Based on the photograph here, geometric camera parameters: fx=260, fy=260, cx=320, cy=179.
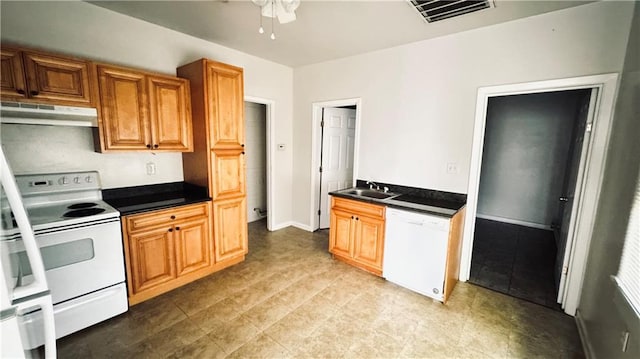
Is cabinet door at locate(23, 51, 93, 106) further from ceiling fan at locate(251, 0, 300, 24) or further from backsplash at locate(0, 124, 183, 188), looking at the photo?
ceiling fan at locate(251, 0, 300, 24)

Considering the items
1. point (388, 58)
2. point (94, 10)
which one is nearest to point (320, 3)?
point (388, 58)

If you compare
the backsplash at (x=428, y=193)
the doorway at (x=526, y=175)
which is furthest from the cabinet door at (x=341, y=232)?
the doorway at (x=526, y=175)

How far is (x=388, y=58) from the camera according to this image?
3.23 metres

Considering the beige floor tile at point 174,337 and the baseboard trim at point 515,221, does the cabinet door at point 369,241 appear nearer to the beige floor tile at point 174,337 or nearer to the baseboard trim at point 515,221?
the beige floor tile at point 174,337

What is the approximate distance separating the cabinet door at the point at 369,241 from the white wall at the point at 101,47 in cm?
224

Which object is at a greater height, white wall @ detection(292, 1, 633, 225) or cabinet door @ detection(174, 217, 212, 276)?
white wall @ detection(292, 1, 633, 225)

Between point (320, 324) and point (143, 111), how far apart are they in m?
2.54

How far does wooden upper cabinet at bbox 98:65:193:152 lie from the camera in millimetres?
2295

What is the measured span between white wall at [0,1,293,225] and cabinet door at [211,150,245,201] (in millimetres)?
582

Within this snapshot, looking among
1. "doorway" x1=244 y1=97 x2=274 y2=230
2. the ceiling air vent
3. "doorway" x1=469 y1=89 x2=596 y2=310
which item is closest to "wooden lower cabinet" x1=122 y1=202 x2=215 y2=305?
"doorway" x1=244 y1=97 x2=274 y2=230

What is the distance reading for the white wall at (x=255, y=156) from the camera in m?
4.52

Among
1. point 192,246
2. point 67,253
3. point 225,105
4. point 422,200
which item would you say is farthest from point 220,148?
point 422,200

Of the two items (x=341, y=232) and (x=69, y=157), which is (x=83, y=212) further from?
(x=341, y=232)

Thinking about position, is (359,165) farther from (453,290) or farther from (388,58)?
(453,290)
